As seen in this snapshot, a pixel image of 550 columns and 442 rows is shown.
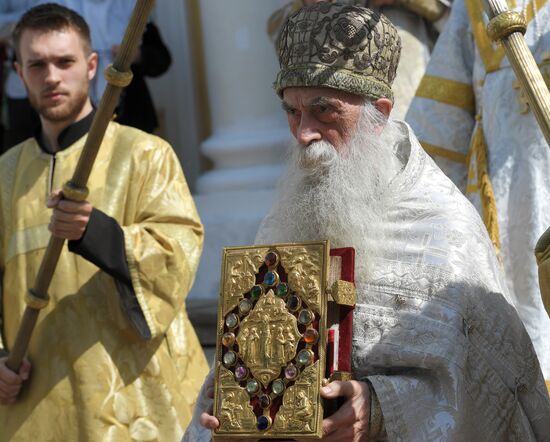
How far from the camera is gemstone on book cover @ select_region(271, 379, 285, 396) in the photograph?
373 centimetres

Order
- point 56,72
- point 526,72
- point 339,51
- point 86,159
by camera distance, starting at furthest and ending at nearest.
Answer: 1. point 56,72
2. point 86,159
3. point 339,51
4. point 526,72

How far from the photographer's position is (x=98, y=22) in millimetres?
7895

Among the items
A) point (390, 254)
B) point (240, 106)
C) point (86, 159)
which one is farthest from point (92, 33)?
point (390, 254)

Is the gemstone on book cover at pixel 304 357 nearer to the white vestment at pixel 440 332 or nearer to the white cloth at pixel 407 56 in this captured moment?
the white vestment at pixel 440 332

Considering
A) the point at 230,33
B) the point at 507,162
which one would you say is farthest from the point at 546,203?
the point at 230,33

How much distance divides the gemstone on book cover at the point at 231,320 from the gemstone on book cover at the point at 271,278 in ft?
0.39

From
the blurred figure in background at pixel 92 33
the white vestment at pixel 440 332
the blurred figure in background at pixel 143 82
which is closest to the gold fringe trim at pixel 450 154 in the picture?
the white vestment at pixel 440 332

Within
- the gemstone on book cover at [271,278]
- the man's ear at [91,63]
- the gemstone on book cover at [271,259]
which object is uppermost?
the man's ear at [91,63]

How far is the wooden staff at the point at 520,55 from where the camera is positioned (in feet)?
11.9

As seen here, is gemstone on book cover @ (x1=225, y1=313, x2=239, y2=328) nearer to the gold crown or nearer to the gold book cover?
the gold book cover

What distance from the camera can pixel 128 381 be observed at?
214 inches

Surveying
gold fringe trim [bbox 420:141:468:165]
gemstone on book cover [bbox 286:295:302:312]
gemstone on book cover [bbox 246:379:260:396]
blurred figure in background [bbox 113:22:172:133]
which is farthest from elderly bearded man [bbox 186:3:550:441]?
blurred figure in background [bbox 113:22:172:133]

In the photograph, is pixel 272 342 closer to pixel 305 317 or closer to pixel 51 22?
pixel 305 317

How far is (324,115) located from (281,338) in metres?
0.66
